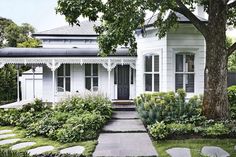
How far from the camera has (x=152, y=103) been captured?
10.3 m

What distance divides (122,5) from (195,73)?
578cm

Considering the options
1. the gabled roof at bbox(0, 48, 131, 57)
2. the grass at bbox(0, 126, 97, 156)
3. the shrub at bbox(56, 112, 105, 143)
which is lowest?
the grass at bbox(0, 126, 97, 156)

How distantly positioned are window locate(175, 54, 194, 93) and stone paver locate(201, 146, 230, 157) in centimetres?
637

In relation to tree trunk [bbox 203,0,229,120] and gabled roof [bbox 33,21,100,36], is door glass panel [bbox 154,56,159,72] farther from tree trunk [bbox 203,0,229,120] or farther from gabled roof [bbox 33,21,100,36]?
gabled roof [bbox 33,21,100,36]

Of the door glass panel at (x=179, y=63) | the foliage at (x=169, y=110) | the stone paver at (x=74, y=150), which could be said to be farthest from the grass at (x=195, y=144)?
the door glass panel at (x=179, y=63)

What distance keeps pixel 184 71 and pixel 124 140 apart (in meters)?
6.33

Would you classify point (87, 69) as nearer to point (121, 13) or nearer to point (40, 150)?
point (121, 13)


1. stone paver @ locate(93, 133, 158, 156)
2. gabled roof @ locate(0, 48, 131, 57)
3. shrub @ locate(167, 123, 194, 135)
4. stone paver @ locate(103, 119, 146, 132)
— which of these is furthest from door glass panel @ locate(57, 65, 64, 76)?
shrub @ locate(167, 123, 194, 135)

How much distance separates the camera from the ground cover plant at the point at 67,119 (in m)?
8.94

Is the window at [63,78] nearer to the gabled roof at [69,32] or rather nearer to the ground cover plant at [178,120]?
the gabled roof at [69,32]

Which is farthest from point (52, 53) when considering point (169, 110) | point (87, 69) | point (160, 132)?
point (160, 132)

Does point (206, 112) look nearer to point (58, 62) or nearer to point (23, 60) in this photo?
point (58, 62)

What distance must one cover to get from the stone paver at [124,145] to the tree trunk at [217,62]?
104 inches

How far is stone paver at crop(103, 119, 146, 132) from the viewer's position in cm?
985
